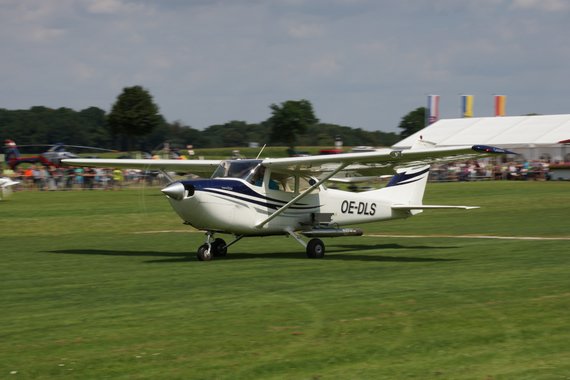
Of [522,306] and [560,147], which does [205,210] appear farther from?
[560,147]

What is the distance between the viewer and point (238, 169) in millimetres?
17359

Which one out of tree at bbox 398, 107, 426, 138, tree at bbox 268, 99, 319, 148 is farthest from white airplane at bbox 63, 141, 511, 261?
tree at bbox 398, 107, 426, 138

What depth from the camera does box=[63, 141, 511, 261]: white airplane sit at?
16281 millimetres

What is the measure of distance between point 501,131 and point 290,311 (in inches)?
2557

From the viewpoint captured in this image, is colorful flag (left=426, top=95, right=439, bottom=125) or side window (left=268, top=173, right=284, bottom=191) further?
colorful flag (left=426, top=95, right=439, bottom=125)

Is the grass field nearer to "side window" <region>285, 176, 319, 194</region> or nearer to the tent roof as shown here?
"side window" <region>285, 176, 319, 194</region>

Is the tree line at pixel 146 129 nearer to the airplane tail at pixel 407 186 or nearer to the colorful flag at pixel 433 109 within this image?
the colorful flag at pixel 433 109

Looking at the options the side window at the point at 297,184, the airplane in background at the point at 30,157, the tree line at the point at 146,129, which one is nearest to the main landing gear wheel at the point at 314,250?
the side window at the point at 297,184

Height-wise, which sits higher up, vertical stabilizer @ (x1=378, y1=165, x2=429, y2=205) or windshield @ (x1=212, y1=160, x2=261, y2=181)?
windshield @ (x1=212, y1=160, x2=261, y2=181)

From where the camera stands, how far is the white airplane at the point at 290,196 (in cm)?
1628

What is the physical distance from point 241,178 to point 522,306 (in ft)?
25.8

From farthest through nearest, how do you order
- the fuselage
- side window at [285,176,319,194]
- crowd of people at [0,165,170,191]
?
crowd of people at [0,165,170,191] → side window at [285,176,319,194] → the fuselage

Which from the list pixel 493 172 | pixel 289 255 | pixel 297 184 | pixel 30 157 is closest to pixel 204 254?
pixel 289 255

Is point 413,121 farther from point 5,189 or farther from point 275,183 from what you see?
point 275,183
